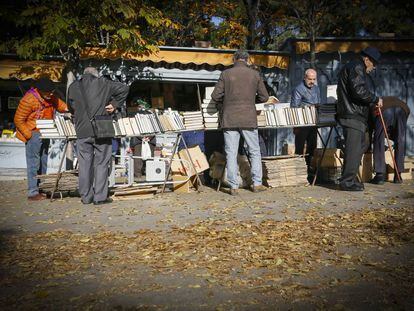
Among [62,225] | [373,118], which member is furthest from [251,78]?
[62,225]

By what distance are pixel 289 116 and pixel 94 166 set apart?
3556 millimetres

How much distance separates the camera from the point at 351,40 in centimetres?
1223

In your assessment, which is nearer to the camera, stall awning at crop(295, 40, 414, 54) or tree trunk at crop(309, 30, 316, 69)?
tree trunk at crop(309, 30, 316, 69)

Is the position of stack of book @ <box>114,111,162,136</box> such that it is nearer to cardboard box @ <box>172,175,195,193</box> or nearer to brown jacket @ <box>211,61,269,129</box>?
cardboard box @ <box>172,175,195,193</box>

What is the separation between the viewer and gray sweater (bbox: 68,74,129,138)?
25.0ft

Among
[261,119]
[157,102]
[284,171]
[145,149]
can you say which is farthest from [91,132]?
[157,102]

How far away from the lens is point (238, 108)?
7.93 meters

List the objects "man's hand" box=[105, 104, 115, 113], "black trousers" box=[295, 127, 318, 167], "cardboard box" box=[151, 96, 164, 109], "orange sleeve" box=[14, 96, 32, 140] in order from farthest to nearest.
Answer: "cardboard box" box=[151, 96, 164, 109] < "black trousers" box=[295, 127, 318, 167] < "orange sleeve" box=[14, 96, 32, 140] < "man's hand" box=[105, 104, 115, 113]

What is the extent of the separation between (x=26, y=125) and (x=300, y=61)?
23.5ft

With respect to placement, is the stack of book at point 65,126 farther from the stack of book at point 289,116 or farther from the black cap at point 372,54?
the black cap at point 372,54

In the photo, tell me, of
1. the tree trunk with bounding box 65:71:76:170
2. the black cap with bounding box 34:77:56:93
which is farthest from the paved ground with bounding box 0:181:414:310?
the tree trunk with bounding box 65:71:76:170

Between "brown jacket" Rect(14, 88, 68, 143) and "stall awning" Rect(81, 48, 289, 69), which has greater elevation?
"stall awning" Rect(81, 48, 289, 69)

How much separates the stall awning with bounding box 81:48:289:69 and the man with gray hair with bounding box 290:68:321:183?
2600 millimetres

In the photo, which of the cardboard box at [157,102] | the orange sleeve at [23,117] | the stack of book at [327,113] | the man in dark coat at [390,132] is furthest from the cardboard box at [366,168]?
the cardboard box at [157,102]
